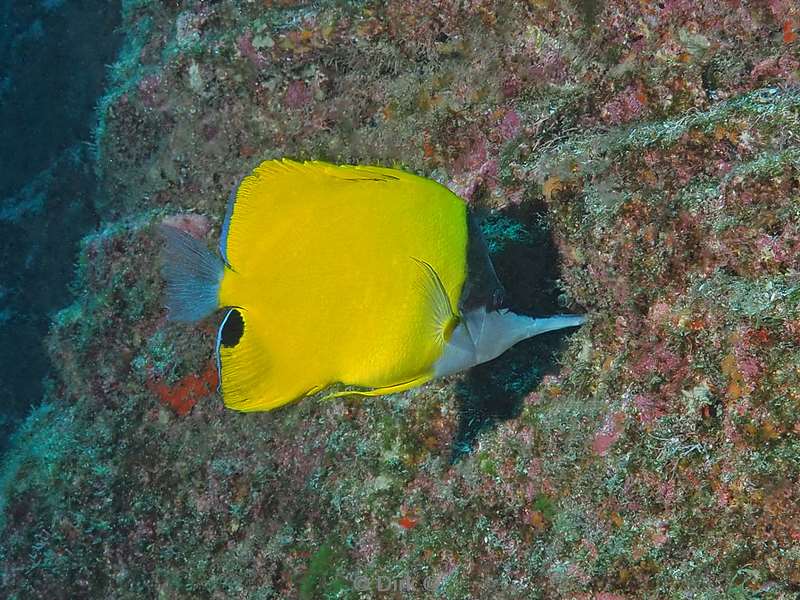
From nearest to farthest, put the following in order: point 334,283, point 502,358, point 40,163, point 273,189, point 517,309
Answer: point 334,283, point 273,189, point 517,309, point 502,358, point 40,163

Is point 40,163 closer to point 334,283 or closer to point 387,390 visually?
point 334,283

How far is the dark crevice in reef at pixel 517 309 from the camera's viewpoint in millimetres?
2246

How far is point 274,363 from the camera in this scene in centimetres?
156

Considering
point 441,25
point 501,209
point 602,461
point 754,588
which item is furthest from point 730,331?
point 441,25

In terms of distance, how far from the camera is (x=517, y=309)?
2.21 meters

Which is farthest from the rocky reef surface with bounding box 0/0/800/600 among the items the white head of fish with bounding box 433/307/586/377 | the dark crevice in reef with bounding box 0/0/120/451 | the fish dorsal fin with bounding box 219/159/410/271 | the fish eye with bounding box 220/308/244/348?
the dark crevice in reef with bounding box 0/0/120/451

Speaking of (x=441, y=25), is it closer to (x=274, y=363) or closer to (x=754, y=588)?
(x=274, y=363)

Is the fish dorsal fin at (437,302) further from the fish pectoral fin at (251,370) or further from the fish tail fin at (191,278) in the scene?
the fish tail fin at (191,278)

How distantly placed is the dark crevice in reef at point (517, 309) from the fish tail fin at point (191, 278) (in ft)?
3.86

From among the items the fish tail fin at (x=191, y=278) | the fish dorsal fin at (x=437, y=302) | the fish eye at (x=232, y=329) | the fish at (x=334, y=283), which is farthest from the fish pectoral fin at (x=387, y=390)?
the fish tail fin at (x=191, y=278)

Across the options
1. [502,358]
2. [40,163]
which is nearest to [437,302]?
[502,358]

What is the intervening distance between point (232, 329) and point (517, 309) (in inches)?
46.6

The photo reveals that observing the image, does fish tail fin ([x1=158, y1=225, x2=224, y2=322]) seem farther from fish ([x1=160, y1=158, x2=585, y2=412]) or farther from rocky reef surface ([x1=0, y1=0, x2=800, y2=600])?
rocky reef surface ([x1=0, y1=0, x2=800, y2=600])

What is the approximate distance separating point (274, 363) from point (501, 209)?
1.37 metres
